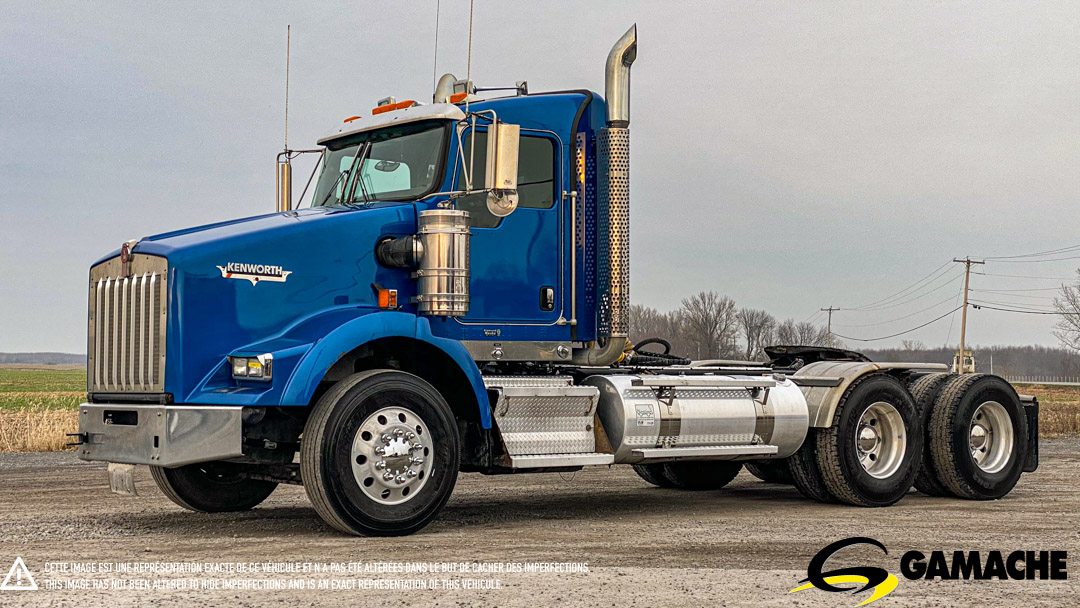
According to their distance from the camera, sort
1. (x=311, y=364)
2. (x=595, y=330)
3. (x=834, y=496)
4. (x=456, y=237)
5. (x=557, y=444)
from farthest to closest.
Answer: (x=834, y=496)
(x=595, y=330)
(x=557, y=444)
(x=456, y=237)
(x=311, y=364)

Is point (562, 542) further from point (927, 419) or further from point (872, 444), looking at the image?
point (927, 419)

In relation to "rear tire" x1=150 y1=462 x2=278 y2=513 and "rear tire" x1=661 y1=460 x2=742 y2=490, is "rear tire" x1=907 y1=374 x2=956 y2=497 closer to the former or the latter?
"rear tire" x1=661 y1=460 x2=742 y2=490

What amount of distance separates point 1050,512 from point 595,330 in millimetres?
4496

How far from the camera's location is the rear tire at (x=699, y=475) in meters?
13.2

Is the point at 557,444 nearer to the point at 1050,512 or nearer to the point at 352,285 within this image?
the point at 352,285

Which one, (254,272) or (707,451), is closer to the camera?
(254,272)

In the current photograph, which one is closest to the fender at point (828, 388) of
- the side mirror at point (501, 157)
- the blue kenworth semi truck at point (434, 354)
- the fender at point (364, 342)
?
the blue kenworth semi truck at point (434, 354)

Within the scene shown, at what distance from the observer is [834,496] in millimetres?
11352

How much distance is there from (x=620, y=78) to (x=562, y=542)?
433 centimetres

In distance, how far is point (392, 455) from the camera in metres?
8.44

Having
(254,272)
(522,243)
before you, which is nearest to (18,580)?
(254,272)

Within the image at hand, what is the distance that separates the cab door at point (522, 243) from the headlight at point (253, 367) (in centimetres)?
188

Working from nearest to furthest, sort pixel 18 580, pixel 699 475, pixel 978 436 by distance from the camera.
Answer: pixel 18 580 < pixel 978 436 < pixel 699 475

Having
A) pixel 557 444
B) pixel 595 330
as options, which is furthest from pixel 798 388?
pixel 557 444
